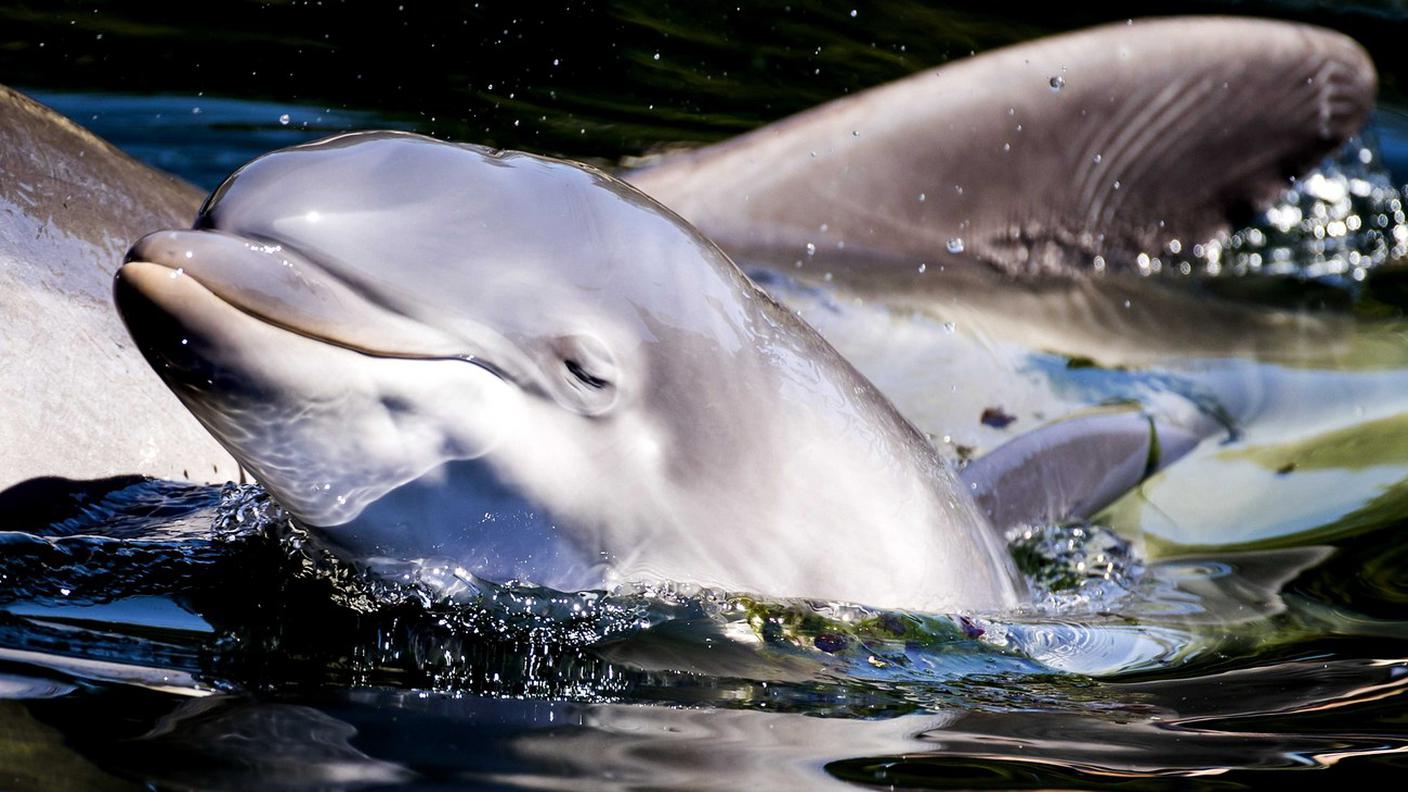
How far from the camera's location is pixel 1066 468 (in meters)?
4.57

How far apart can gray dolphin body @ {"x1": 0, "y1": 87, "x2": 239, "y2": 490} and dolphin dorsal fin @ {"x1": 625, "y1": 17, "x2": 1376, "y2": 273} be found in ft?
6.99

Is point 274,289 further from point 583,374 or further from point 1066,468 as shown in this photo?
point 1066,468

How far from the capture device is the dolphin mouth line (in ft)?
8.65

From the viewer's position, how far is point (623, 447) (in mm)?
3061

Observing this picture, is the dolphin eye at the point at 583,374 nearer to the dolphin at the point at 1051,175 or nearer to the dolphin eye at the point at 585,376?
the dolphin eye at the point at 585,376

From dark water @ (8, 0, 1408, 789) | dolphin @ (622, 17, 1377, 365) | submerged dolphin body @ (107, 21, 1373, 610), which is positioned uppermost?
dolphin @ (622, 17, 1377, 365)

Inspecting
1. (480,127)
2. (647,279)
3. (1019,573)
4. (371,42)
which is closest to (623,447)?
(647,279)

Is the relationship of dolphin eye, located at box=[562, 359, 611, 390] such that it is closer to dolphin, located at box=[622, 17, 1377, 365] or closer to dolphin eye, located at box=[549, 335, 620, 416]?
dolphin eye, located at box=[549, 335, 620, 416]

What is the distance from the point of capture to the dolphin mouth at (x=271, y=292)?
8.64ft

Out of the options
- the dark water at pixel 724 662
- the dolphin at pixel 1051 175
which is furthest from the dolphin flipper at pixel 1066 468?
the dolphin at pixel 1051 175

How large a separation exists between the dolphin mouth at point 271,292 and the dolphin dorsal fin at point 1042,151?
2.91 meters

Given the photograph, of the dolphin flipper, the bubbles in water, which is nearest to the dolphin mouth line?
the dolphin flipper

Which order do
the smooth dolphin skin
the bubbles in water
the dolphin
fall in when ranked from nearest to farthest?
the smooth dolphin skin, the dolphin, the bubbles in water

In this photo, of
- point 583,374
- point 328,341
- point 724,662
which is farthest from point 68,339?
point 724,662
